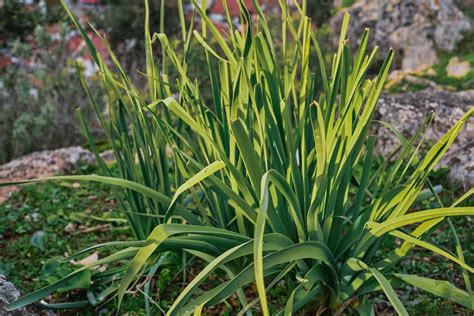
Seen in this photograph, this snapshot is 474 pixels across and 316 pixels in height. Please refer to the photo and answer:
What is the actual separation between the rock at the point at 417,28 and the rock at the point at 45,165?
3571 mm

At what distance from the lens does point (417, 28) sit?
261 inches

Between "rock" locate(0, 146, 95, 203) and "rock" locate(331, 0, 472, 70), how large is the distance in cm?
357

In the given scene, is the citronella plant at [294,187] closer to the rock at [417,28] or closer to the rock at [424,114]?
the rock at [424,114]

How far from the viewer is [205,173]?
153cm

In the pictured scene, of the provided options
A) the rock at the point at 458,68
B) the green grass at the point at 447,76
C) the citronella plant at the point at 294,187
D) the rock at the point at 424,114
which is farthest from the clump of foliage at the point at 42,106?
the citronella plant at the point at 294,187

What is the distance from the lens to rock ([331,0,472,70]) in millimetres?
6391

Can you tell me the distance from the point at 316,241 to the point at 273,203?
0.20 meters

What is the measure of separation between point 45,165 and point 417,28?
4.26m

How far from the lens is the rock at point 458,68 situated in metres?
5.41

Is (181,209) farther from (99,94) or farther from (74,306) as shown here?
(99,94)

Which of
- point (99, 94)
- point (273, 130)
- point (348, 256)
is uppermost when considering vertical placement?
point (273, 130)

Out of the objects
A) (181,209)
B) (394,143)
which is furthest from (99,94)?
(181,209)

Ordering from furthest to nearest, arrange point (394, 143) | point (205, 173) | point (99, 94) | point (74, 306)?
point (99, 94)
point (394, 143)
point (74, 306)
point (205, 173)

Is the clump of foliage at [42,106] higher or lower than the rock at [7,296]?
lower
